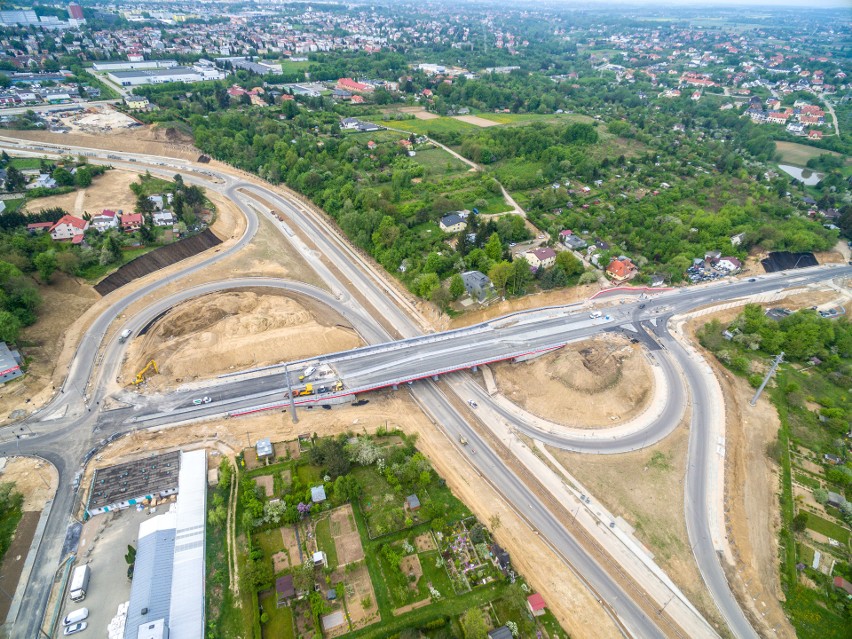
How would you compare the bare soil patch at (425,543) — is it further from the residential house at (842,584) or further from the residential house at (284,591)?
the residential house at (842,584)

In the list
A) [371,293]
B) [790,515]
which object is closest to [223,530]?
[371,293]

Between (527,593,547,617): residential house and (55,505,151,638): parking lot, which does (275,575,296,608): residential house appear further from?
(527,593,547,617): residential house

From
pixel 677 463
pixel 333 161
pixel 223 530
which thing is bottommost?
pixel 677 463

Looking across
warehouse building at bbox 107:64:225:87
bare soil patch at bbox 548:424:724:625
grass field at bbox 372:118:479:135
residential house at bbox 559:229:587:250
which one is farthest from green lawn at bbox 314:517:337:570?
warehouse building at bbox 107:64:225:87

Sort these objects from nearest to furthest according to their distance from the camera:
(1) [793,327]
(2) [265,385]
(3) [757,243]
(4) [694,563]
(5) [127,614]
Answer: (5) [127,614], (4) [694,563], (2) [265,385], (1) [793,327], (3) [757,243]

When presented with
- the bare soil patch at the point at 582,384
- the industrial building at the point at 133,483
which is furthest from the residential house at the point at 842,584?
the industrial building at the point at 133,483

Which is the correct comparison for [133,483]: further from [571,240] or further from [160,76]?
[160,76]

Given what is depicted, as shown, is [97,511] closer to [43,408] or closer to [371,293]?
[43,408]

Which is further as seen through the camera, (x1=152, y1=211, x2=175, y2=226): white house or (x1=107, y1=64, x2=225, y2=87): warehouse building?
(x1=107, y1=64, x2=225, y2=87): warehouse building

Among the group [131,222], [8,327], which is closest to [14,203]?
[131,222]
